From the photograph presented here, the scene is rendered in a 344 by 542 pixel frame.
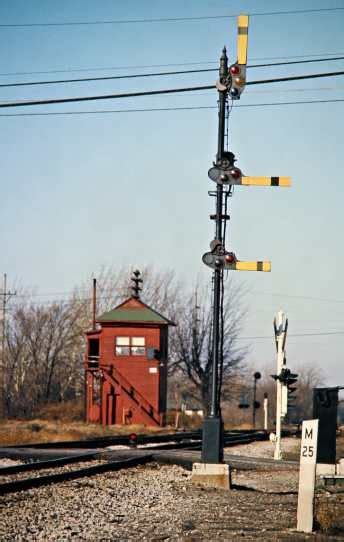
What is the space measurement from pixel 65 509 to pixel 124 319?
42.1 meters

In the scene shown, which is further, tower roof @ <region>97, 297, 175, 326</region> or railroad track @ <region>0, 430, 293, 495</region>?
tower roof @ <region>97, 297, 175, 326</region>

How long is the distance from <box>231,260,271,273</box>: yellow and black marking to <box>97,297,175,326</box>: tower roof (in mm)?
37751

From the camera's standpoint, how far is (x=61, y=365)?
8238cm

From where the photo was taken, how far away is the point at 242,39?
1597 centimetres

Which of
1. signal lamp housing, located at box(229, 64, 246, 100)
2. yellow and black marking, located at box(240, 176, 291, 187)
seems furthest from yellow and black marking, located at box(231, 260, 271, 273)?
signal lamp housing, located at box(229, 64, 246, 100)

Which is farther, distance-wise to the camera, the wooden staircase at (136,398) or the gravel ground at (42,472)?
the wooden staircase at (136,398)

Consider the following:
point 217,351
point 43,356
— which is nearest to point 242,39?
point 217,351

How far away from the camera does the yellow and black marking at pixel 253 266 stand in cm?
1628

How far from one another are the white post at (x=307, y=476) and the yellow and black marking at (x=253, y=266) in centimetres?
528

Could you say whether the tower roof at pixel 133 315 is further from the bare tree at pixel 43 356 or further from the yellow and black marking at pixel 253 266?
the yellow and black marking at pixel 253 266

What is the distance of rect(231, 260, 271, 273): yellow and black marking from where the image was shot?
16.3 meters

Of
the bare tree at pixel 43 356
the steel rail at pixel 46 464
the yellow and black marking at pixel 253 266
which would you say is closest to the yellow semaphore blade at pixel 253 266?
the yellow and black marking at pixel 253 266

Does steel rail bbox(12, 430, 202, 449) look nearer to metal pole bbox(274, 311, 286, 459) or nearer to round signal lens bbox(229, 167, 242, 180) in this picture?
metal pole bbox(274, 311, 286, 459)

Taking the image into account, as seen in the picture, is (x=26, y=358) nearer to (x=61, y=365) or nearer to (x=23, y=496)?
(x=61, y=365)
